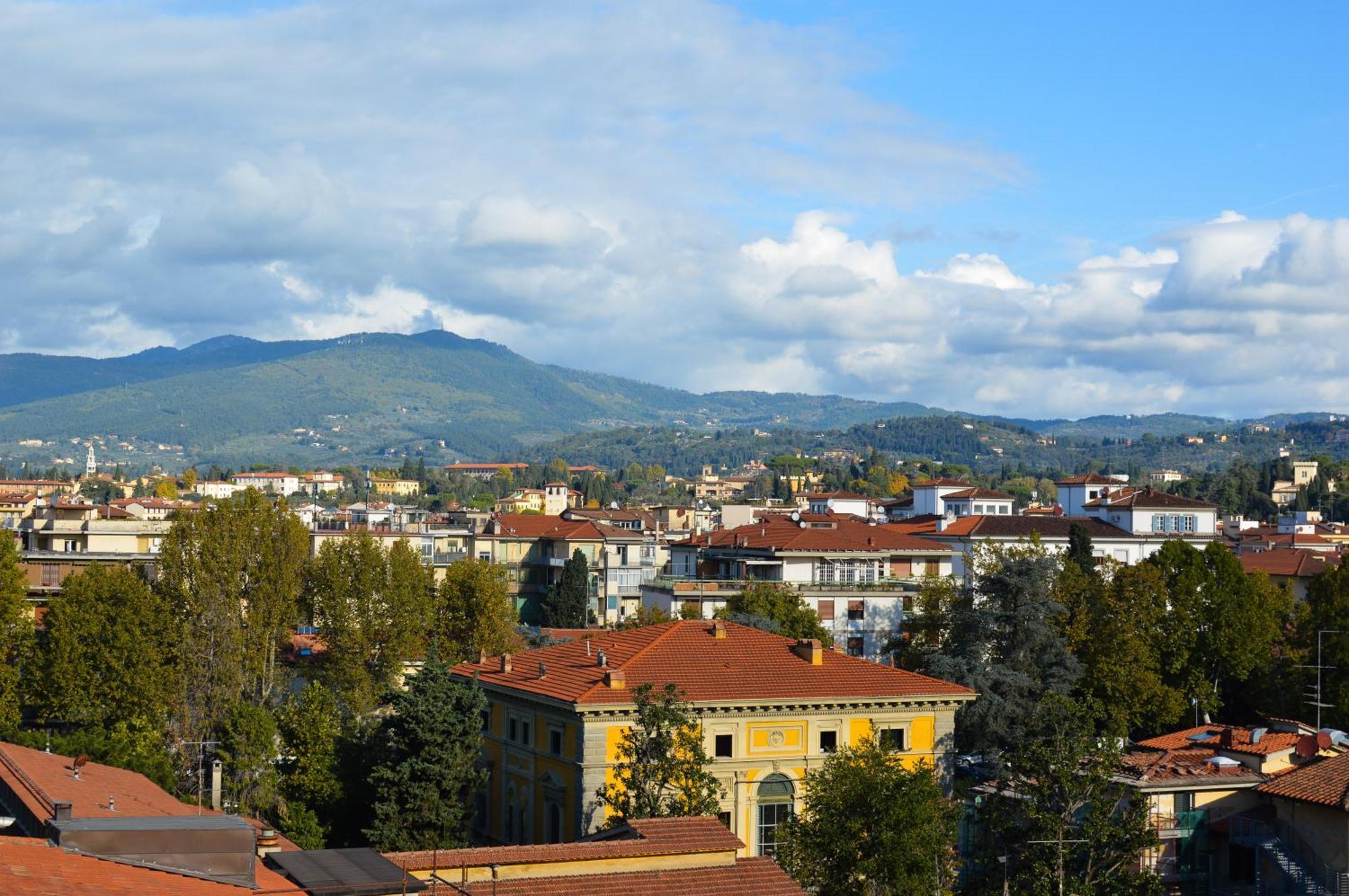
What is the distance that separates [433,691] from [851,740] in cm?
1176

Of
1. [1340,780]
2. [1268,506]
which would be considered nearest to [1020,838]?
[1340,780]

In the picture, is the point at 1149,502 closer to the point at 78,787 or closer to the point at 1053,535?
the point at 1053,535

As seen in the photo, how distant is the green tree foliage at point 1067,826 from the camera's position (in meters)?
32.3

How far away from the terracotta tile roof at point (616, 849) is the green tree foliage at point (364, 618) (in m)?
39.3

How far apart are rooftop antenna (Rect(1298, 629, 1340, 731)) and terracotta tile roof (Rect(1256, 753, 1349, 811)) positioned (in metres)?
22.9

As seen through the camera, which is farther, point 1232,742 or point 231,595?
point 231,595

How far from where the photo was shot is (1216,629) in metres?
67.5

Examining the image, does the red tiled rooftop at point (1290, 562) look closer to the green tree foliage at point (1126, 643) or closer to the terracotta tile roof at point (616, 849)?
the green tree foliage at point (1126, 643)

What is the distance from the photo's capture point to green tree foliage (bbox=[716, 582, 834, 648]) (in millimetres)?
64125

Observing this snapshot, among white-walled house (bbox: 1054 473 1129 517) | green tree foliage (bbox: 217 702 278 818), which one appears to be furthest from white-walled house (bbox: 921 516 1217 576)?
green tree foliage (bbox: 217 702 278 818)

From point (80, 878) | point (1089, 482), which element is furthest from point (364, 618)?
point (1089, 482)

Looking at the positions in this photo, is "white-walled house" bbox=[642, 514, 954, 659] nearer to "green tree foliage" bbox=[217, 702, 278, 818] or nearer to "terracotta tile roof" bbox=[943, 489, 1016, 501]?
"green tree foliage" bbox=[217, 702, 278, 818]

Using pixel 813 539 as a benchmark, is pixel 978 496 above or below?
above

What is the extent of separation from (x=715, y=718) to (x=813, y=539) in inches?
1488
